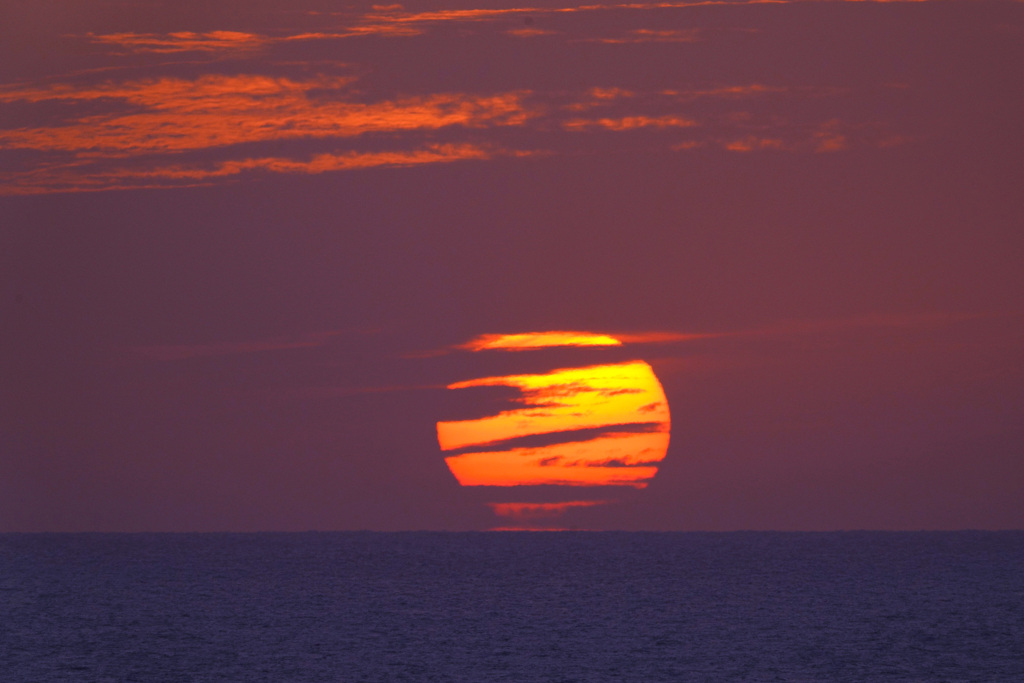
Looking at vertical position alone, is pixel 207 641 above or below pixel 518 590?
below

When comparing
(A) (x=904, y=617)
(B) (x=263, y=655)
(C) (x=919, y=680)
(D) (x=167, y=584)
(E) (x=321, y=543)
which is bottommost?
(C) (x=919, y=680)

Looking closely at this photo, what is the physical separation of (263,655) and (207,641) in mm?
5084

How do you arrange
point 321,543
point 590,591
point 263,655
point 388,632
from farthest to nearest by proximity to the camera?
point 321,543
point 590,591
point 388,632
point 263,655

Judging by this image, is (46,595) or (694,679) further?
(46,595)

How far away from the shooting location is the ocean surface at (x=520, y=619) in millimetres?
28875

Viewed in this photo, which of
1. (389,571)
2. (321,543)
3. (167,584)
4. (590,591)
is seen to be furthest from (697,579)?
(321,543)

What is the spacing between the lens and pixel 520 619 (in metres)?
42.4

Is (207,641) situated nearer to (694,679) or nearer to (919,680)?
(694,679)

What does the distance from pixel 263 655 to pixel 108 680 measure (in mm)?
5695

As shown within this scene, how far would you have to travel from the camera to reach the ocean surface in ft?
94.7

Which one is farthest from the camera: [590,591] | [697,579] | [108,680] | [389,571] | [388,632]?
[389,571]

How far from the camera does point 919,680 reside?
88.1ft

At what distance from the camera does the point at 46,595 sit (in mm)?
58656

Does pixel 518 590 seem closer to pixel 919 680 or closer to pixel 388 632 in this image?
pixel 388 632
